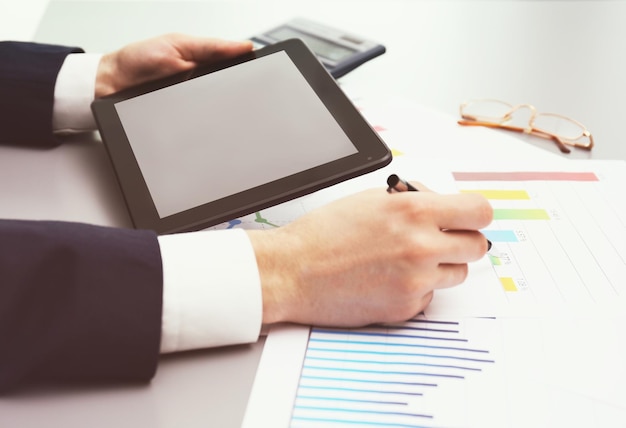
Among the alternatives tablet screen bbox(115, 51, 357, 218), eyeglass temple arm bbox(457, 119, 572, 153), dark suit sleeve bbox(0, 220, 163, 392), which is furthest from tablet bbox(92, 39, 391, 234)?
eyeglass temple arm bbox(457, 119, 572, 153)

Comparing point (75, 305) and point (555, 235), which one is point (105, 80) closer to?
point (75, 305)

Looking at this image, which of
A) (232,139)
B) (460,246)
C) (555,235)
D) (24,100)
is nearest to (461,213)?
(460,246)

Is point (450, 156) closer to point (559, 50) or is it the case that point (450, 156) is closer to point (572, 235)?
point (572, 235)

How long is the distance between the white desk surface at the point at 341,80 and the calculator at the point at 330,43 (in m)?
0.04

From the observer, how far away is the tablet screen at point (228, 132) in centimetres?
71

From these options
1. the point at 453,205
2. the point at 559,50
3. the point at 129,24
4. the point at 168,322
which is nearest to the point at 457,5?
the point at 559,50

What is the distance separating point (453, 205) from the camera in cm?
64

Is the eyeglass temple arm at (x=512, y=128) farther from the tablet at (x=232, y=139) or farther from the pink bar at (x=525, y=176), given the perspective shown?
the tablet at (x=232, y=139)

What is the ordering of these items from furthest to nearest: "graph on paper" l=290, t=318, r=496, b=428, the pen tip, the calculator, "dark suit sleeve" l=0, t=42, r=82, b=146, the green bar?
the calculator → "dark suit sleeve" l=0, t=42, r=82, b=146 → the green bar → the pen tip → "graph on paper" l=290, t=318, r=496, b=428

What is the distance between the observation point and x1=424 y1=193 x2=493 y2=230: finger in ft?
2.10

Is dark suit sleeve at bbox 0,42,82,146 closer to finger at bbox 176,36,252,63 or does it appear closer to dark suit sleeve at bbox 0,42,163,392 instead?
finger at bbox 176,36,252,63

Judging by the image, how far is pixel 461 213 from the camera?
64cm

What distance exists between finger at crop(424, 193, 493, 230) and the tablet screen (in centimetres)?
13

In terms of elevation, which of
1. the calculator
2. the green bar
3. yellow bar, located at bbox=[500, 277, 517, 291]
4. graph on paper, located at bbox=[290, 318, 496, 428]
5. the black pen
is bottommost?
graph on paper, located at bbox=[290, 318, 496, 428]
